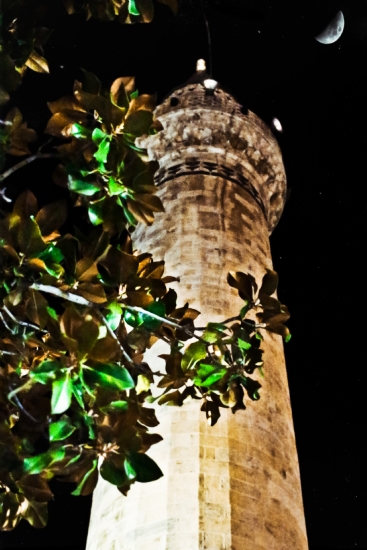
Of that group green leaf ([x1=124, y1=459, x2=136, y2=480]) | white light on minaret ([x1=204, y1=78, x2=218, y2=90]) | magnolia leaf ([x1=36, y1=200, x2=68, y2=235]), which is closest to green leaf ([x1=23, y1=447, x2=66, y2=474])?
green leaf ([x1=124, y1=459, x2=136, y2=480])

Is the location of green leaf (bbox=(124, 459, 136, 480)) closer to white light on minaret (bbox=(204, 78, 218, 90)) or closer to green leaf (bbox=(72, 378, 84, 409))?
green leaf (bbox=(72, 378, 84, 409))

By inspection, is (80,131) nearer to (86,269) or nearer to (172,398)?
(86,269)

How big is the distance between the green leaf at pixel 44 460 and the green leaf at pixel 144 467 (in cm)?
23

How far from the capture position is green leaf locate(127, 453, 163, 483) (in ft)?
6.16

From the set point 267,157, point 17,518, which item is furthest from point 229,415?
point 267,157

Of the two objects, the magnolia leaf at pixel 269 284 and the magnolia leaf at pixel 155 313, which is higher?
the magnolia leaf at pixel 269 284

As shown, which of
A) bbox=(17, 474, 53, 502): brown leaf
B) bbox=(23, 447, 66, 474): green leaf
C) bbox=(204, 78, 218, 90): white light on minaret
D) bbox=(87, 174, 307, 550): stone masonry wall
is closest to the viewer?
bbox=(23, 447, 66, 474): green leaf

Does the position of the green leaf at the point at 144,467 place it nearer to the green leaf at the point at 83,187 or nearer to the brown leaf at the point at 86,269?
the brown leaf at the point at 86,269

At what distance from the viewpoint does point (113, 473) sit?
1.92 metres

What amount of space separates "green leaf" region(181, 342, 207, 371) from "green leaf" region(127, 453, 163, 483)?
1.91ft

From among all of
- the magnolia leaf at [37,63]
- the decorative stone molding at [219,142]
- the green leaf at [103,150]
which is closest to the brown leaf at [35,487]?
the green leaf at [103,150]

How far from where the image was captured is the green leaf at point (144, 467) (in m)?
1.88

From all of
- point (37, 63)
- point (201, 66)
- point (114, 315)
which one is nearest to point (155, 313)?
point (114, 315)

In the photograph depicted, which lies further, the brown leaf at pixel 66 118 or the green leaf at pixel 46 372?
the brown leaf at pixel 66 118
